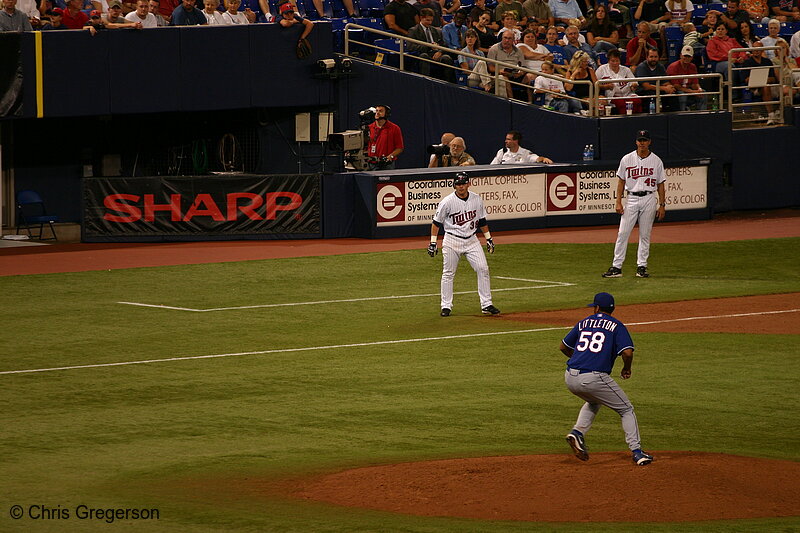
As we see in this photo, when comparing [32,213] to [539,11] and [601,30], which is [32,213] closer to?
[539,11]

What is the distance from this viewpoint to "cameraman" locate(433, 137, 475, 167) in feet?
84.3

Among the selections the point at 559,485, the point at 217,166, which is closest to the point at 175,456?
the point at 559,485

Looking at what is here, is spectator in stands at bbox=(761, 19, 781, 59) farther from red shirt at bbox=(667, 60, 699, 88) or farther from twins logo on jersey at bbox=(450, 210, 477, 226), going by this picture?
twins logo on jersey at bbox=(450, 210, 477, 226)

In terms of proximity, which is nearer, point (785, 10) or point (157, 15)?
point (157, 15)

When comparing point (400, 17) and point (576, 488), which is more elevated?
point (400, 17)

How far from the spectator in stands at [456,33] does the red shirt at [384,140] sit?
10.6 feet

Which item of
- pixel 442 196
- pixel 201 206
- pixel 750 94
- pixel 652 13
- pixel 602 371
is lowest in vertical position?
pixel 602 371

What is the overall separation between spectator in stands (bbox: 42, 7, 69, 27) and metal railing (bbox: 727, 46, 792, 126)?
47.3 ft

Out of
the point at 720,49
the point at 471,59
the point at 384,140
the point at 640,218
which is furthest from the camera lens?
the point at 720,49

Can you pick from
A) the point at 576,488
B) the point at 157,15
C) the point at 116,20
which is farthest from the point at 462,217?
the point at 157,15

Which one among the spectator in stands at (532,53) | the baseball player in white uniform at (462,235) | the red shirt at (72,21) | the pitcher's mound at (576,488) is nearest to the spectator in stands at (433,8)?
the spectator in stands at (532,53)

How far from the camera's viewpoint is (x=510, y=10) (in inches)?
1149

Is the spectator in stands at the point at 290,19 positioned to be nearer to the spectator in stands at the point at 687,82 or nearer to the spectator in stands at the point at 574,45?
the spectator in stands at the point at 574,45

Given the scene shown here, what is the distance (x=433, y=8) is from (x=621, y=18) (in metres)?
5.47
